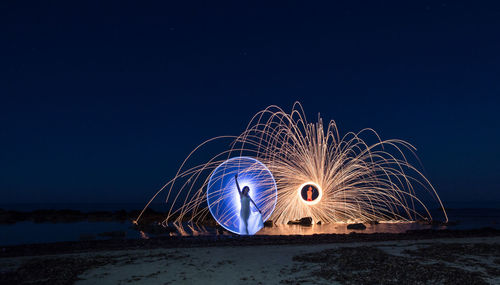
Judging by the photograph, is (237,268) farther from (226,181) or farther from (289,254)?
(226,181)

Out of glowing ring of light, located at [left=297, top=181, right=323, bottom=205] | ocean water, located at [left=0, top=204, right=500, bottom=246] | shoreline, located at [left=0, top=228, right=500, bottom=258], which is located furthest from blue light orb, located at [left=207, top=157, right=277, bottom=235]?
glowing ring of light, located at [left=297, top=181, right=323, bottom=205]

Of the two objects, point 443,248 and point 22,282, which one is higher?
point 443,248

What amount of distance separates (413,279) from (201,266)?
13.3 feet

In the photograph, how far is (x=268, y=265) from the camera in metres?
7.68

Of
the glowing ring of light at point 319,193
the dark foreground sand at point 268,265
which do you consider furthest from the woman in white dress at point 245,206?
the glowing ring of light at point 319,193

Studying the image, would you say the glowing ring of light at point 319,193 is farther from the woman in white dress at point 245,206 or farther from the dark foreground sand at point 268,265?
Result: the dark foreground sand at point 268,265

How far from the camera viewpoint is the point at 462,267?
23.9 feet

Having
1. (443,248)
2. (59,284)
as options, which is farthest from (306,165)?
(59,284)

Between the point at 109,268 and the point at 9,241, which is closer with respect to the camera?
the point at 109,268

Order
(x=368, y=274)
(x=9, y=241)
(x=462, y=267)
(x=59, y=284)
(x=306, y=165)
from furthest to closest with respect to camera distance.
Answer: (x=306, y=165)
(x=9, y=241)
(x=462, y=267)
(x=368, y=274)
(x=59, y=284)

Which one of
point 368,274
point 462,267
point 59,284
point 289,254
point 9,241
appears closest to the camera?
point 59,284

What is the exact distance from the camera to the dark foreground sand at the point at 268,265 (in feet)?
21.6

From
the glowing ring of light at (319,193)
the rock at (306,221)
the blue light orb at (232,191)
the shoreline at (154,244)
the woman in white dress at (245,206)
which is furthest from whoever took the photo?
the rock at (306,221)

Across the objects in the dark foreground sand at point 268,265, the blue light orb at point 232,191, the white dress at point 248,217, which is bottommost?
the dark foreground sand at point 268,265
